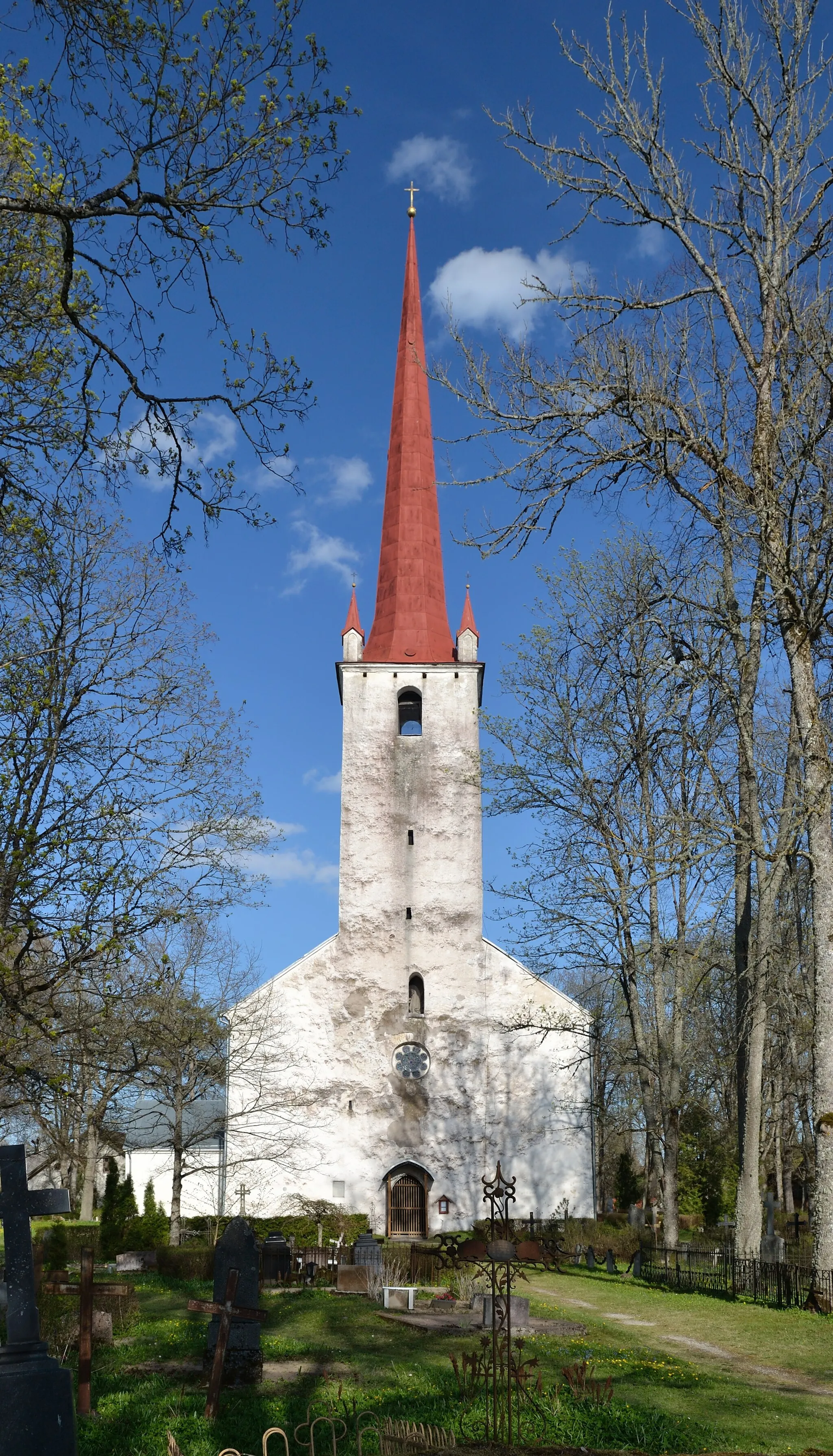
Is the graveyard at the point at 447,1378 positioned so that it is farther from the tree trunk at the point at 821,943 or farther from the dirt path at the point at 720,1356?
the tree trunk at the point at 821,943

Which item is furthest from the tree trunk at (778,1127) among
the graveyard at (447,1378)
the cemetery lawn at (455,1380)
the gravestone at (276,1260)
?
the cemetery lawn at (455,1380)

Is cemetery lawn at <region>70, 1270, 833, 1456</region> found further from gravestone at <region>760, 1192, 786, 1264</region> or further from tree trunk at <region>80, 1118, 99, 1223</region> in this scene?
tree trunk at <region>80, 1118, 99, 1223</region>

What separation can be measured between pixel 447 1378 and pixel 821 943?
658 cm

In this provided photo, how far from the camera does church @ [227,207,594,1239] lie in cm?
2753

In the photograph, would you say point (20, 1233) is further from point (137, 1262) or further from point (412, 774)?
point (412, 774)

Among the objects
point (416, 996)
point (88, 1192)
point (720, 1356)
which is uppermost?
point (416, 996)

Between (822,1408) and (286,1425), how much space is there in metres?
3.93

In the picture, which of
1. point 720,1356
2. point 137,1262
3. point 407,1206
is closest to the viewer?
point 720,1356

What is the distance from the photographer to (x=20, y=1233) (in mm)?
5828

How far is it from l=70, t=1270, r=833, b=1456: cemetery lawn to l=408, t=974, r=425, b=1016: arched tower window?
1398 cm

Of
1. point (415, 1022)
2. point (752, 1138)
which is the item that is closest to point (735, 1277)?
point (752, 1138)

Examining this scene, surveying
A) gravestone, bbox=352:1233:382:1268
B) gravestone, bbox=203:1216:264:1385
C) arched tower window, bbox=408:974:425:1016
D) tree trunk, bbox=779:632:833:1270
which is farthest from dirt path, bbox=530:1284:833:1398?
arched tower window, bbox=408:974:425:1016

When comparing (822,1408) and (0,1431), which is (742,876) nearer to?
(822,1408)

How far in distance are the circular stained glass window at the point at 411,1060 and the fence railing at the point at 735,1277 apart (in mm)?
8915
